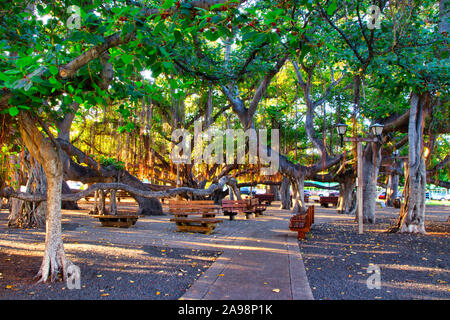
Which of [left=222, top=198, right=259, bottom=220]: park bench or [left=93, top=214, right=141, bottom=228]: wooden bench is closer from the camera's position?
[left=93, top=214, right=141, bottom=228]: wooden bench

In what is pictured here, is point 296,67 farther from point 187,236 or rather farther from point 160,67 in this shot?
point 160,67

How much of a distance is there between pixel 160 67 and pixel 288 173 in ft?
45.9

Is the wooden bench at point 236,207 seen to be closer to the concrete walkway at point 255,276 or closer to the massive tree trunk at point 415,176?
the massive tree trunk at point 415,176

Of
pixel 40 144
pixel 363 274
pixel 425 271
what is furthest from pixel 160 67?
pixel 425 271

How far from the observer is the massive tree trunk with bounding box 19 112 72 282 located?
493 centimetres

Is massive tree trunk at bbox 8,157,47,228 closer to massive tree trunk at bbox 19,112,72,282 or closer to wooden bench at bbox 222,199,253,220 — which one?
massive tree trunk at bbox 19,112,72,282

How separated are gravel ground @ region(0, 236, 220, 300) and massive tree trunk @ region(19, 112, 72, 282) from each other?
328 millimetres

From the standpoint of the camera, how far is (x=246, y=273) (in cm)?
529

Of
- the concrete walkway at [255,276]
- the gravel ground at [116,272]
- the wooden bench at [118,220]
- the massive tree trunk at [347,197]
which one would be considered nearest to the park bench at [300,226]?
the concrete walkway at [255,276]
